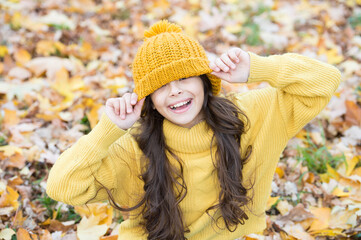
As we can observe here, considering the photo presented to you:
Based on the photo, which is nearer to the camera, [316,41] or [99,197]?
[99,197]

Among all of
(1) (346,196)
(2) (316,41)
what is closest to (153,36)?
(1) (346,196)

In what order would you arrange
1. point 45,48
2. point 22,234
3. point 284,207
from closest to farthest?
point 22,234 → point 284,207 → point 45,48

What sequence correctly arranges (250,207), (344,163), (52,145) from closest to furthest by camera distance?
1. (250,207)
2. (344,163)
3. (52,145)

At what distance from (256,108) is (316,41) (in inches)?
93.7

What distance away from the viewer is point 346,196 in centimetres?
235

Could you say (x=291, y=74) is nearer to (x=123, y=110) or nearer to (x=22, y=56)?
(x=123, y=110)

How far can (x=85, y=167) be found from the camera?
173 centimetres

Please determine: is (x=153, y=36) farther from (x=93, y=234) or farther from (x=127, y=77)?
(x=127, y=77)

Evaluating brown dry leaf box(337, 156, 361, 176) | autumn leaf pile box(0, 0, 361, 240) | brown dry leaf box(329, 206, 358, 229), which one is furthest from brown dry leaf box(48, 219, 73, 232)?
brown dry leaf box(337, 156, 361, 176)

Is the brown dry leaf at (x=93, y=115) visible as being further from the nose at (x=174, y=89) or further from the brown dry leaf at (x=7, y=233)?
the nose at (x=174, y=89)

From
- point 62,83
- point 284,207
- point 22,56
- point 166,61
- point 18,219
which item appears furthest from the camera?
point 22,56

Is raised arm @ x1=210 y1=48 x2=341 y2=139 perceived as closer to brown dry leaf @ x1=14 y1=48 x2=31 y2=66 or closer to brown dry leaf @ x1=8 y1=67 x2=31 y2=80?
brown dry leaf @ x1=8 y1=67 x2=31 y2=80

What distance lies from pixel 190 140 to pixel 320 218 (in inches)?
41.6

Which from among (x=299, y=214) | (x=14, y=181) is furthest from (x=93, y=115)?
(x=299, y=214)
